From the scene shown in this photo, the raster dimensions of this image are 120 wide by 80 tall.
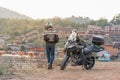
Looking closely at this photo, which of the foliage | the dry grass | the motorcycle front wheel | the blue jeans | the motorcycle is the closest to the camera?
the dry grass

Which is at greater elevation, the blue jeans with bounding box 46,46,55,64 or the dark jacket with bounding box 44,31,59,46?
the dark jacket with bounding box 44,31,59,46

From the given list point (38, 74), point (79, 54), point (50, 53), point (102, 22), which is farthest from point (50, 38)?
point (102, 22)

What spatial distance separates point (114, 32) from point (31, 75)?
14985mm

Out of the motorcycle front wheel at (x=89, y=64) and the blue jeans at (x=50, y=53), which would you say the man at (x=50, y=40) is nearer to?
the blue jeans at (x=50, y=53)

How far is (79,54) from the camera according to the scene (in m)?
13.4

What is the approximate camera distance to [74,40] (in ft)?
43.7

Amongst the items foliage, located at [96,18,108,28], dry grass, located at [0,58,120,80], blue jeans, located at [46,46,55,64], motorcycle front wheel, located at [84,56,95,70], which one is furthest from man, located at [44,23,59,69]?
foliage, located at [96,18,108,28]

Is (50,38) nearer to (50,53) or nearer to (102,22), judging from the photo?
(50,53)

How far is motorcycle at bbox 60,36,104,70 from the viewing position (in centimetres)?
1322

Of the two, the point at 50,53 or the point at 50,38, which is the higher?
the point at 50,38

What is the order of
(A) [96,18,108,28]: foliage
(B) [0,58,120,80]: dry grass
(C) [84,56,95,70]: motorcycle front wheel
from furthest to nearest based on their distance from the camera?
1. (A) [96,18,108,28]: foliage
2. (C) [84,56,95,70]: motorcycle front wheel
3. (B) [0,58,120,80]: dry grass

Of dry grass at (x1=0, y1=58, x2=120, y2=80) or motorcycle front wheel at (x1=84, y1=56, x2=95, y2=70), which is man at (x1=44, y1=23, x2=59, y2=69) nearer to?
dry grass at (x1=0, y1=58, x2=120, y2=80)

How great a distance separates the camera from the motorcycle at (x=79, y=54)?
1322cm

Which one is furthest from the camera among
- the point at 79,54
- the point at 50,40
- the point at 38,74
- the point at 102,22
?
the point at 102,22
